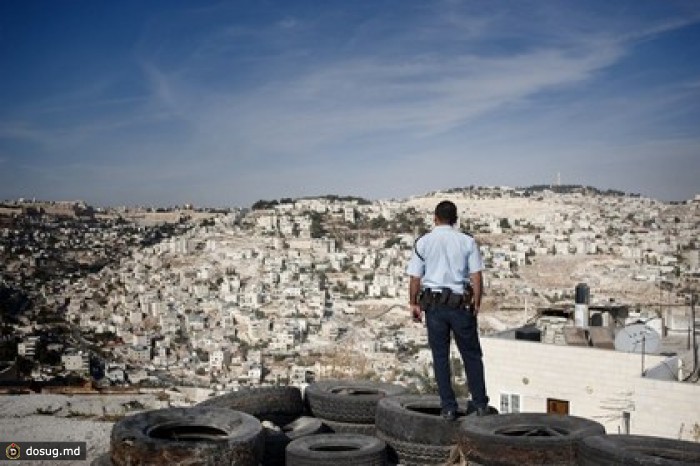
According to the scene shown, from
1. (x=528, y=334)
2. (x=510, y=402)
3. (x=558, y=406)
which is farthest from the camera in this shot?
(x=528, y=334)

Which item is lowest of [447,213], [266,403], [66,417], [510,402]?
[510,402]

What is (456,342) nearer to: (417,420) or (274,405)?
(417,420)

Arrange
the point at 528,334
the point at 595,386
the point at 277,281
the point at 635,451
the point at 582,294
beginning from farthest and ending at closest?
1. the point at 277,281
2. the point at 582,294
3. the point at 528,334
4. the point at 595,386
5. the point at 635,451

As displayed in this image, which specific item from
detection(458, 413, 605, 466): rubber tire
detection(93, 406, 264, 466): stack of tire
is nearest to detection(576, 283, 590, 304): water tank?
detection(458, 413, 605, 466): rubber tire

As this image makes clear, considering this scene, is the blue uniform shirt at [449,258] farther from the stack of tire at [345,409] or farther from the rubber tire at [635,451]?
the stack of tire at [345,409]

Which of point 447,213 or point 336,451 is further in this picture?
point 336,451

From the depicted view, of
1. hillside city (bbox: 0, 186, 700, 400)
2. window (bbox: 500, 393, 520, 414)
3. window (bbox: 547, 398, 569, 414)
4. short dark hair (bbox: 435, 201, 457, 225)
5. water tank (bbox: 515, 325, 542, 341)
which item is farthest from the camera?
hillside city (bbox: 0, 186, 700, 400)

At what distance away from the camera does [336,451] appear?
19.1ft

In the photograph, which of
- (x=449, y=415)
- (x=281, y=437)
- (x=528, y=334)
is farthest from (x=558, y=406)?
(x=281, y=437)

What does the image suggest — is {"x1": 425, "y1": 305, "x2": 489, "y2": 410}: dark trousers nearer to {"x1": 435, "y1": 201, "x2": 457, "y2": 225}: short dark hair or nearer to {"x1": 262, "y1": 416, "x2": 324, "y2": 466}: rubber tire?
{"x1": 435, "y1": 201, "x2": 457, "y2": 225}: short dark hair

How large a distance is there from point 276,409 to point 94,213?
89.4 m

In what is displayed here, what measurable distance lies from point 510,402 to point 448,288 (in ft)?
32.5

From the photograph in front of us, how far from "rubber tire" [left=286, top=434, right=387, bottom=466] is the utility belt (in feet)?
4.55

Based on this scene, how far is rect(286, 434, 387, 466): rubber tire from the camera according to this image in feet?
18.1
